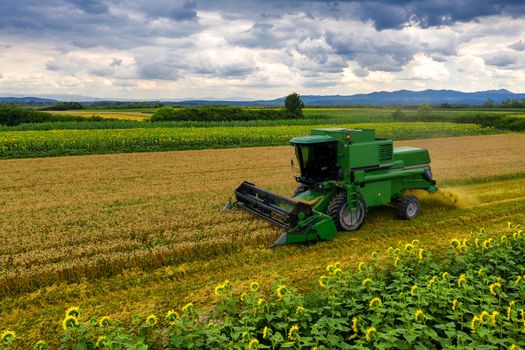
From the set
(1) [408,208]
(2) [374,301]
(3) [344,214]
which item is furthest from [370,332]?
(1) [408,208]

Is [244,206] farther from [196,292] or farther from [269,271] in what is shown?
[196,292]

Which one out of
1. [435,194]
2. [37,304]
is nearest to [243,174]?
[435,194]

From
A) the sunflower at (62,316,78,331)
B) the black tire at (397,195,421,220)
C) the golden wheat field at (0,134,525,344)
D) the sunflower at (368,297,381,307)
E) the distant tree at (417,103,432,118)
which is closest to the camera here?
the sunflower at (62,316,78,331)

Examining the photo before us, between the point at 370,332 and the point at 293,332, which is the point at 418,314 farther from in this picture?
the point at 293,332

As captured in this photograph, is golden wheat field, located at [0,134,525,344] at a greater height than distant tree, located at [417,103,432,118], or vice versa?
distant tree, located at [417,103,432,118]

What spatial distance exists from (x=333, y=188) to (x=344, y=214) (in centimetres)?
63

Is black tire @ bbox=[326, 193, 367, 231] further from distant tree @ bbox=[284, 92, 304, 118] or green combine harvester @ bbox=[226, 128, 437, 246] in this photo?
distant tree @ bbox=[284, 92, 304, 118]

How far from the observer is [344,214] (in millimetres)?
9156

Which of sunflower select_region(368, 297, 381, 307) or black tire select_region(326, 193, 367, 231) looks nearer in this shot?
sunflower select_region(368, 297, 381, 307)

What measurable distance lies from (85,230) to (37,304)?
2652 mm

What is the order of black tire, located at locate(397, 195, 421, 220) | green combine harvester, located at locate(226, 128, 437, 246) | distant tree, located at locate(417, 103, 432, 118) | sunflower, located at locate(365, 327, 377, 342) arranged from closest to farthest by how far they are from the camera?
sunflower, located at locate(365, 327, 377, 342) < green combine harvester, located at locate(226, 128, 437, 246) < black tire, located at locate(397, 195, 421, 220) < distant tree, located at locate(417, 103, 432, 118)

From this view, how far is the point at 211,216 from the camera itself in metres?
9.74

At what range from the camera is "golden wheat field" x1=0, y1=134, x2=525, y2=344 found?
665 cm

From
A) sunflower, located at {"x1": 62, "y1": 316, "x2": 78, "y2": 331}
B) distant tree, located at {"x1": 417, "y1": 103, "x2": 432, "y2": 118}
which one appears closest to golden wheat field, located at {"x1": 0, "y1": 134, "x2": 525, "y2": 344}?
sunflower, located at {"x1": 62, "y1": 316, "x2": 78, "y2": 331}
